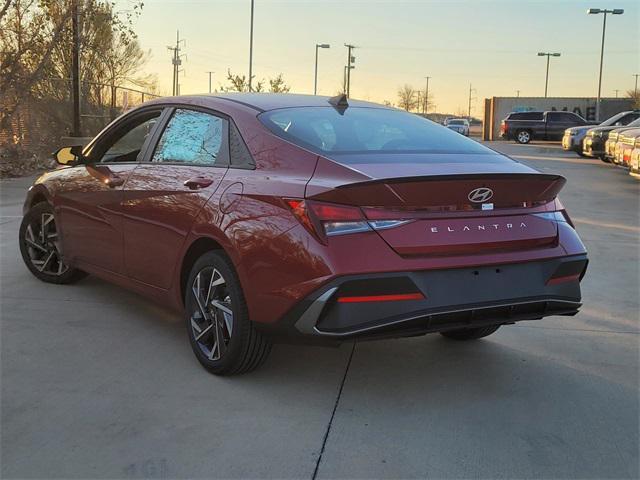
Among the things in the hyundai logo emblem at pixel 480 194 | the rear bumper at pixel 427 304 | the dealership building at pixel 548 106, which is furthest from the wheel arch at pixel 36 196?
the dealership building at pixel 548 106

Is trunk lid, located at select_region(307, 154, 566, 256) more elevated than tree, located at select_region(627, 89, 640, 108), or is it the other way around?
tree, located at select_region(627, 89, 640, 108)

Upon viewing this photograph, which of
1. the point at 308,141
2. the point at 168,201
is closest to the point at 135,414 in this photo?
the point at 168,201

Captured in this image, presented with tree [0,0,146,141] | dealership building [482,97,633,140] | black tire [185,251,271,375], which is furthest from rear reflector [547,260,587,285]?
dealership building [482,97,633,140]

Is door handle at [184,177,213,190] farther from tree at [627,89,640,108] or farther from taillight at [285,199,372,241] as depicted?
tree at [627,89,640,108]

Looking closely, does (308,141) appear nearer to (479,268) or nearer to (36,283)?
(479,268)

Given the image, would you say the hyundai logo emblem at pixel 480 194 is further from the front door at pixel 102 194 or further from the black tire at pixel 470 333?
the front door at pixel 102 194

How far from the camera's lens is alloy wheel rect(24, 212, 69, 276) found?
541 centimetres

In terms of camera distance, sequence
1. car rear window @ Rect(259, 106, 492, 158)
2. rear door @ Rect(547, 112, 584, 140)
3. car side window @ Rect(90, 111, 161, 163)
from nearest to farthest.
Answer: car rear window @ Rect(259, 106, 492, 158), car side window @ Rect(90, 111, 161, 163), rear door @ Rect(547, 112, 584, 140)

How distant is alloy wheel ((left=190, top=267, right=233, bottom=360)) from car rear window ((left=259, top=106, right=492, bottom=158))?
887 mm

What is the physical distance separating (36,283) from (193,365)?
2.43m

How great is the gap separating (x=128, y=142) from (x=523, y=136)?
3457cm

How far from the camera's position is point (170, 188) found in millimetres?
3947

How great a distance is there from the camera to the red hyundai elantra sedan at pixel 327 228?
2959 millimetres

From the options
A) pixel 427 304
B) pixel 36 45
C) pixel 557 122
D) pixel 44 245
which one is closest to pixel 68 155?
pixel 44 245
